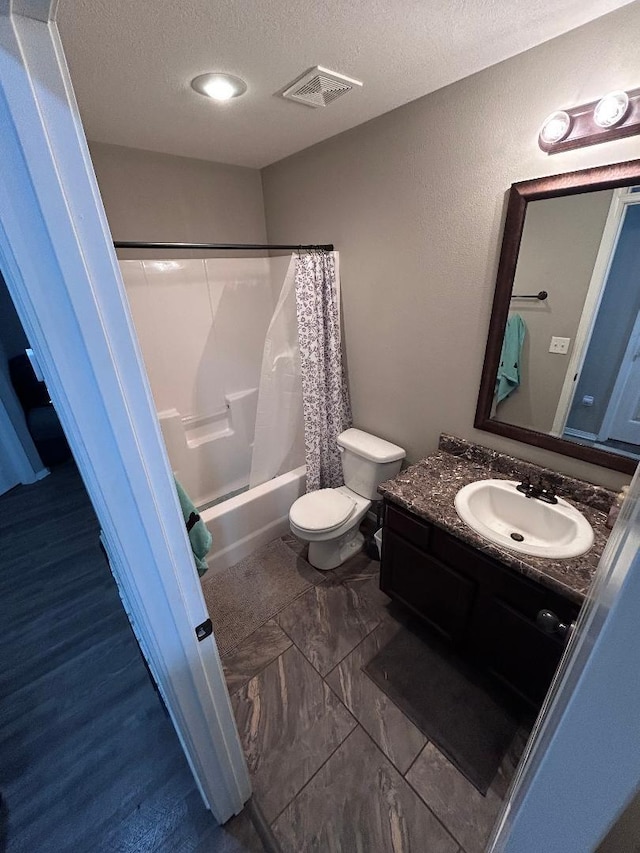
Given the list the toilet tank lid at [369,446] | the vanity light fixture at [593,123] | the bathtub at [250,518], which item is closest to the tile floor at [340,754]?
the bathtub at [250,518]

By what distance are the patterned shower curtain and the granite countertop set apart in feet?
2.46

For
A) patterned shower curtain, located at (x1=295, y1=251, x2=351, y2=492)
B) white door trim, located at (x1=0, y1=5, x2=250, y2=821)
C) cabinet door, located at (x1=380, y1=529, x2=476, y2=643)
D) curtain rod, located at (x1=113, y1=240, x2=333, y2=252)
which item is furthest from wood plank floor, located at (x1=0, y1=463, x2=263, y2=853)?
curtain rod, located at (x1=113, y1=240, x2=333, y2=252)

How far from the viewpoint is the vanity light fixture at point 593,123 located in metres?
1.06

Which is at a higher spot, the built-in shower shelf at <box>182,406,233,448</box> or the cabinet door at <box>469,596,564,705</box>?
the built-in shower shelf at <box>182,406,233,448</box>

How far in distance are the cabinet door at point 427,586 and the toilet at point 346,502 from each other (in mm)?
400

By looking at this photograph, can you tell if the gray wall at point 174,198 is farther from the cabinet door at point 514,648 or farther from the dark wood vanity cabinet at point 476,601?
the cabinet door at point 514,648

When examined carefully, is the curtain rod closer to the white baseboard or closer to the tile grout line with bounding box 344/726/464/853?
the white baseboard

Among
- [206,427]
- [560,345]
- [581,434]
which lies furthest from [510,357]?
[206,427]

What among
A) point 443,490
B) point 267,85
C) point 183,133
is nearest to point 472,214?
point 267,85

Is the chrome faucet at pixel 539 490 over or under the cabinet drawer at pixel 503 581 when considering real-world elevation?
over

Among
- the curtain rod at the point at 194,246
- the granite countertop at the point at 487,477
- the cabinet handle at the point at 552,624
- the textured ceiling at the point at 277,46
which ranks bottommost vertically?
the cabinet handle at the point at 552,624

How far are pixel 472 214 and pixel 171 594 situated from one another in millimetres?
1771

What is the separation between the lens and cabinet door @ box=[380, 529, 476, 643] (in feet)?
4.74

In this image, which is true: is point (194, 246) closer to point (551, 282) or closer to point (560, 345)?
point (551, 282)
